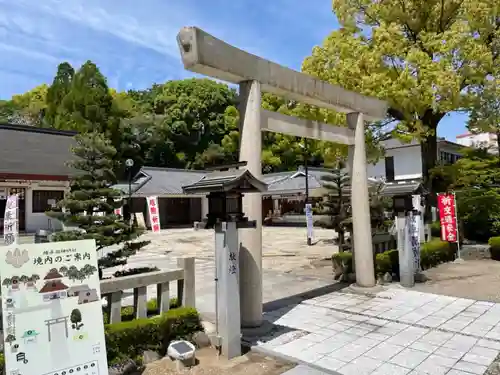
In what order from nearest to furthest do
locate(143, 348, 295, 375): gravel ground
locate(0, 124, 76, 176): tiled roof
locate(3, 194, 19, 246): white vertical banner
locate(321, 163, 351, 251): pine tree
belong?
A: locate(143, 348, 295, 375): gravel ground
locate(3, 194, 19, 246): white vertical banner
locate(321, 163, 351, 251): pine tree
locate(0, 124, 76, 176): tiled roof

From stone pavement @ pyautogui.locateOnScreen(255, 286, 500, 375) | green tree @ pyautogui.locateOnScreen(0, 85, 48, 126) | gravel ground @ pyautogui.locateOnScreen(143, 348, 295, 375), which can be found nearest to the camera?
gravel ground @ pyautogui.locateOnScreen(143, 348, 295, 375)

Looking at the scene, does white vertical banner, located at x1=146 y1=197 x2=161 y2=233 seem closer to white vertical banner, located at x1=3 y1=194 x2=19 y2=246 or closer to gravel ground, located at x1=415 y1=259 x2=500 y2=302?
white vertical banner, located at x1=3 y1=194 x2=19 y2=246

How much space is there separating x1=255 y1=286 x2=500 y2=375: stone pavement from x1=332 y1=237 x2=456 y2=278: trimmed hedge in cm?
152

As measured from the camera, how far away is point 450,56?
12000mm

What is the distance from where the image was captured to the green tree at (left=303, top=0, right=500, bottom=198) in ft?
38.8

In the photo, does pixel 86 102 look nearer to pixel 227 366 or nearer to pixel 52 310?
pixel 227 366

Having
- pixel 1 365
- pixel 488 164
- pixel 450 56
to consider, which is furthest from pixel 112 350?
pixel 488 164

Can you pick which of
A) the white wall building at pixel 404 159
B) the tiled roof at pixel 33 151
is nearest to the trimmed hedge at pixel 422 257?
the tiled roof at pixel 33 151

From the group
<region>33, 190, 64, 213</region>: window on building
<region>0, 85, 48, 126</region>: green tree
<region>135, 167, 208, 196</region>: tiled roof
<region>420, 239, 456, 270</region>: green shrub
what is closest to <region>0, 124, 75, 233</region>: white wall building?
<region>33, 190, 64, 213</region>: window on building

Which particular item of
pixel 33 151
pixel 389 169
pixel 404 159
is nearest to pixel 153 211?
pixel 33 151

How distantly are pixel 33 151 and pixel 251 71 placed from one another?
63.6 ft

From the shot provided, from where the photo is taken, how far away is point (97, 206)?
6.40 meters

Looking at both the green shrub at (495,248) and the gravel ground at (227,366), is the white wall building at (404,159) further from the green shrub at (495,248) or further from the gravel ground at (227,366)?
the gravel ground at (227,366)

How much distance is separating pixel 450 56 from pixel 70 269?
40.3 feet
